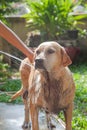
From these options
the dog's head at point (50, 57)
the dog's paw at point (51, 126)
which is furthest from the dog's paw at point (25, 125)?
the dog's head at point (50, 57)

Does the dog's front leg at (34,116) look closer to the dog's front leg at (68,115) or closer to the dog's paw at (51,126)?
the dog's front leg at (68,115)

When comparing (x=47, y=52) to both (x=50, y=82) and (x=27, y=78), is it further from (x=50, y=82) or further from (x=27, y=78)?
(x=27, y=78)

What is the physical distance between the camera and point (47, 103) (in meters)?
3.63

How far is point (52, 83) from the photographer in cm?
362

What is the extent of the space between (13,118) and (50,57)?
2115 mm

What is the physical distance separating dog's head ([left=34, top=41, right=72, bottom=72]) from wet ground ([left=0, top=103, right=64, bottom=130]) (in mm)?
1469

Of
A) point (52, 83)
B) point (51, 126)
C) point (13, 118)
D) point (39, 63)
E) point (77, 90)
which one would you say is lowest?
point (51, 126)

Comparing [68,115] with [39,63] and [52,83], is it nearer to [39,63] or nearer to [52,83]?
[52,83]

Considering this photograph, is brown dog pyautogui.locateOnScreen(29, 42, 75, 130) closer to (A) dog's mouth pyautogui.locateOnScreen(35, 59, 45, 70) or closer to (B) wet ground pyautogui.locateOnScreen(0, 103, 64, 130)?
(A) dog's mouth pyautogui.locateOnScreen(35, 59, 45, 70)

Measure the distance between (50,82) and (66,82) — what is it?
6.0 inches

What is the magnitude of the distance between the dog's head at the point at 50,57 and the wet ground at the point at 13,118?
1469 millimetres

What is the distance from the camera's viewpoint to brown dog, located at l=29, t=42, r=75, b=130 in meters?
3.47

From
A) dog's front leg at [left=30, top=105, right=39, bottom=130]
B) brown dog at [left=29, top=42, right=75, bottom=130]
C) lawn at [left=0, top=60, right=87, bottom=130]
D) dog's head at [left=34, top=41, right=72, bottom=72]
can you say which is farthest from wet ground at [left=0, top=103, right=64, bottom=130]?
dog's head at [left=34, top=41, right=72, bottom=72]

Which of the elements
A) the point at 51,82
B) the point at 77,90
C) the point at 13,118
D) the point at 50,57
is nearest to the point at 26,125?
the point at 13,118
